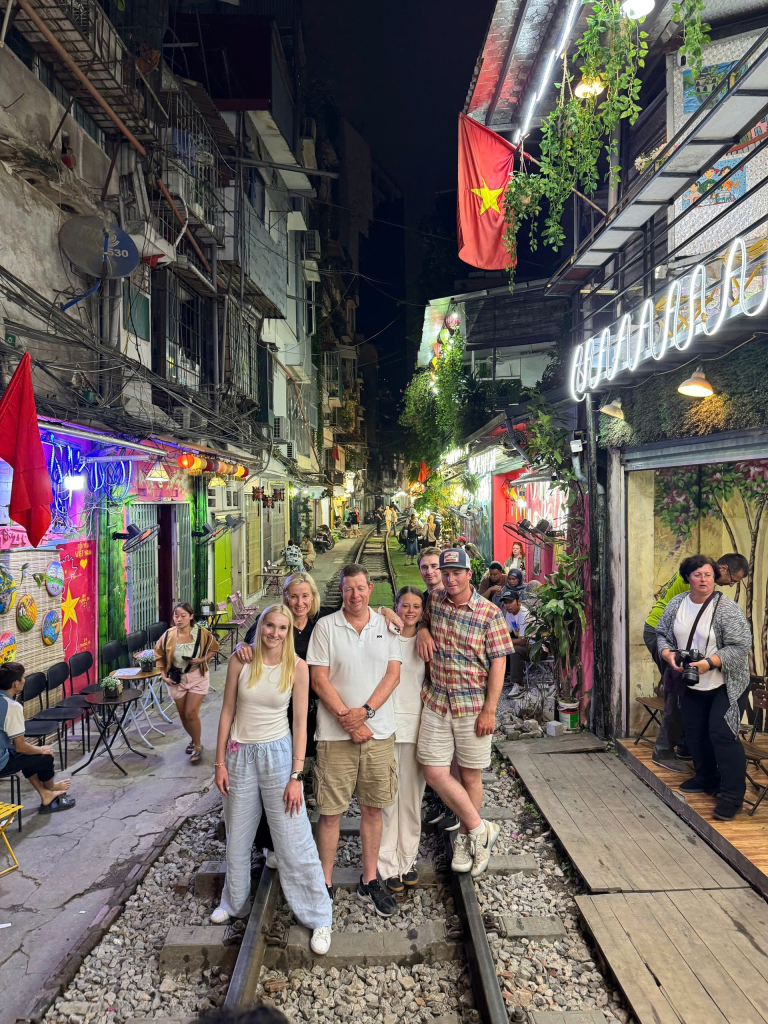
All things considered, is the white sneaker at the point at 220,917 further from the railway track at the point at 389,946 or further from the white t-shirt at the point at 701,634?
the white t-shirt at the point at 701,634

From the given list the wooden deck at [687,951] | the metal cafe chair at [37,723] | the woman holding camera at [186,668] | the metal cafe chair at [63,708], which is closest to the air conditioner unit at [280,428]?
the metal cafe chair at [63,708]

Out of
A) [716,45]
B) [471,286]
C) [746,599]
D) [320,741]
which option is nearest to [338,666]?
[320,741]

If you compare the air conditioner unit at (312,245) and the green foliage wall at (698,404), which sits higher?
the air conditioner unit at (312,245)

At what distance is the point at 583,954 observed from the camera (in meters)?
3.69

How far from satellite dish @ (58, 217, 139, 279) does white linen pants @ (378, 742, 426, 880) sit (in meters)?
7.31

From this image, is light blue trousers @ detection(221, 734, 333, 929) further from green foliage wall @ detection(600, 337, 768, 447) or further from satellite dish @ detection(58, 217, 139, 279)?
satellite dish @ detection(58, 217, 139, 279)

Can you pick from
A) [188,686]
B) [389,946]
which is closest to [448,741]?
[389,946]

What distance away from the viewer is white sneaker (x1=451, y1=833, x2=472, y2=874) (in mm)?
4277

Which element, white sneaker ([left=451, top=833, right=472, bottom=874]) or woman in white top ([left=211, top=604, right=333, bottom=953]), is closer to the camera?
woman in white top ([left=211, top=604, right=333, bottom=953])

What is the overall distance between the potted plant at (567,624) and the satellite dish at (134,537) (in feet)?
20.5

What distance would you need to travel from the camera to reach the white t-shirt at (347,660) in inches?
150

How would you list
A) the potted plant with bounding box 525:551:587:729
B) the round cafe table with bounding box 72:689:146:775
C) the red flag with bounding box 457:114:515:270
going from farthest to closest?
the red flag with bounding box 457:114:515:270 < the potted plant with bounding box 525:551:587:729 < the round cafe table with bounding box 72:689:146:775

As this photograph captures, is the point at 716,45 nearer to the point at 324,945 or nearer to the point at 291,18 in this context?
the point at 324,945

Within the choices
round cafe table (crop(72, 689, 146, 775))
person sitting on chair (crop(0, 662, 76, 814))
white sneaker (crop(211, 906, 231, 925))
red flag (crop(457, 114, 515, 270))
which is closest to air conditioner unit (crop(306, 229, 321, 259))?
red flag (crop(457, 114, 515, 270))
